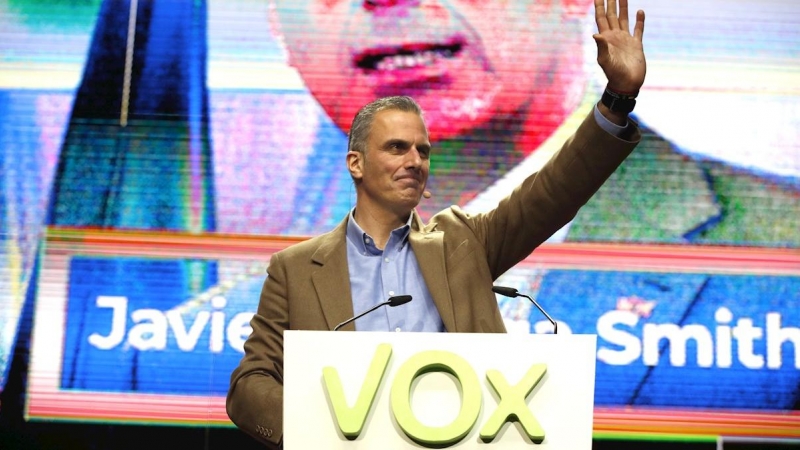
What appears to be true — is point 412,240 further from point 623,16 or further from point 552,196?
point 623,16

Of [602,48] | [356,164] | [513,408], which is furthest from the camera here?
[356,164]

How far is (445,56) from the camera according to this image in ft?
12.7

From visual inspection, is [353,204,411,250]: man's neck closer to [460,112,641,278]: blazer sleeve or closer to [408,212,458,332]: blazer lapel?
[408,212,458,332]: blazer lapel

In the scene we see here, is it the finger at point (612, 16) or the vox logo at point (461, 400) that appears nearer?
the vox logo at point (461, 400)

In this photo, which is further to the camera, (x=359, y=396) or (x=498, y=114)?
(x=498, y=114)

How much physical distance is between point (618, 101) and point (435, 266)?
2.01 ft

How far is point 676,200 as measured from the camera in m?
3.79

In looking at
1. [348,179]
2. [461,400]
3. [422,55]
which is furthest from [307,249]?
[422,55]

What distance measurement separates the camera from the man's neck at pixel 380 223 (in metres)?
2.73

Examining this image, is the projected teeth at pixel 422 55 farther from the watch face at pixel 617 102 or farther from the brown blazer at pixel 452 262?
the watch face at pixel 617 102

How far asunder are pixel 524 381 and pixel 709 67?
7.62ft

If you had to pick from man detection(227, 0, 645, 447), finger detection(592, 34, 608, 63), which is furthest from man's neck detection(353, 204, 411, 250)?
finger detection(592, 34, 608, 63)

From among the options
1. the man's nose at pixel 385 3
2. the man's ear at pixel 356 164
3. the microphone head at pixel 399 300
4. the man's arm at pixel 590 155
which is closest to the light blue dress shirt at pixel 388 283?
the man's ear at pixel 356 164

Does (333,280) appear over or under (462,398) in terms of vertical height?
over
